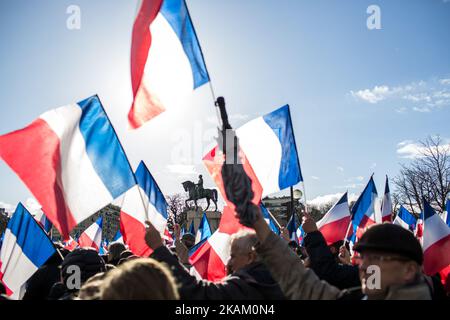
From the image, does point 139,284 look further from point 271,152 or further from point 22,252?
point 271,152

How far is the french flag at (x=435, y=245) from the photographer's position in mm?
5047

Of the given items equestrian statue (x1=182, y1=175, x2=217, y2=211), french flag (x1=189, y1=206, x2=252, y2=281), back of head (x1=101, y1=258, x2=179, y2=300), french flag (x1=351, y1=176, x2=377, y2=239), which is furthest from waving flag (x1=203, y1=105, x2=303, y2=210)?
equestrian statue (x1=182, y1=175, x2=217, y2=211)

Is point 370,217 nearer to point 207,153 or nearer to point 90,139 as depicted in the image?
point 207,153

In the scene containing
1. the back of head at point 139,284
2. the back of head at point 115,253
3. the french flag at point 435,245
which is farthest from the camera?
the french flag at point 435,245

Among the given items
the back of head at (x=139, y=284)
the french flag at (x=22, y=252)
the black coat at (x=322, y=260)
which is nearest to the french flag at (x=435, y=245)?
the black coat at (x=322, y=260)

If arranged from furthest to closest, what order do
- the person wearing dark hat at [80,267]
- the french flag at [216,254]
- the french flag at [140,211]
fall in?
the french flag at [216,254] → the french flag at [140,211] → the person wearing dark hat at [80,267]

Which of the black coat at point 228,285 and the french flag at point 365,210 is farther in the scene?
the french flag at point 365,210

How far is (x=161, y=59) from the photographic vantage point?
3.87 meters

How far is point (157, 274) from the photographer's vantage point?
186 centimetres

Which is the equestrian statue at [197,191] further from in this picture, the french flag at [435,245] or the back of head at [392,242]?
the back of head at [392,242]

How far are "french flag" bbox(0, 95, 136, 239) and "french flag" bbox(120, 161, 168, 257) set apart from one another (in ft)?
1.22

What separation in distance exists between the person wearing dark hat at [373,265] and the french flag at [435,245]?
145 inches

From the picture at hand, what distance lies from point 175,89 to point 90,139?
1.13 m
